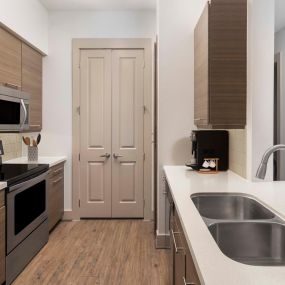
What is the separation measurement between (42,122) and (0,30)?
1.58 metres

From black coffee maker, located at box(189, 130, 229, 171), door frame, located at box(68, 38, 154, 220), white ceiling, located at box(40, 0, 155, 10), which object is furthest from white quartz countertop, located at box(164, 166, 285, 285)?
white ceiling, located at box(40, 0, 155, 10)

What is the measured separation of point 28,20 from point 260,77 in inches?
101

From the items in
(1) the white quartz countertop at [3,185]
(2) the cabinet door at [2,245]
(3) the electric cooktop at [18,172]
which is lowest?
(2) the cabinet door at [2,245]

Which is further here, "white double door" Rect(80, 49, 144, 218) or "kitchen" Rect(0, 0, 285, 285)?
"white double door" Rect(80, 49, 144, 218)

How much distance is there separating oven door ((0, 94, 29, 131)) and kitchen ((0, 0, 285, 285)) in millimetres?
18

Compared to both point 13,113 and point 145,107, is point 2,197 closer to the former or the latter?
point 13,113

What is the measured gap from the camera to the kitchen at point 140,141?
6.47 ft

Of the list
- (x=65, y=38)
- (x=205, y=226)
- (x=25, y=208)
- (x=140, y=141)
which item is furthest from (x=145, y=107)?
(x=205, y=226)

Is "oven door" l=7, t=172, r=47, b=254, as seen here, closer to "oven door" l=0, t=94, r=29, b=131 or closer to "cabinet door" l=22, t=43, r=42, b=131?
"oven door" l=0, t=94, r=29, b=131

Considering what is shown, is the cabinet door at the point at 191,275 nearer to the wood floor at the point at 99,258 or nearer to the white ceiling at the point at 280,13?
the wood floor at the point at 99,258

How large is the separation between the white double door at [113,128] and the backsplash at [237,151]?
68.8 inches

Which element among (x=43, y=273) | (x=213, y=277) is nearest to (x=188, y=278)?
(x=213, y=277)

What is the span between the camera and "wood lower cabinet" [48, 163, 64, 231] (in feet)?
13.0

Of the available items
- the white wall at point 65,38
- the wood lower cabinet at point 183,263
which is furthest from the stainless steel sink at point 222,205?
the white wall at point 65,38
